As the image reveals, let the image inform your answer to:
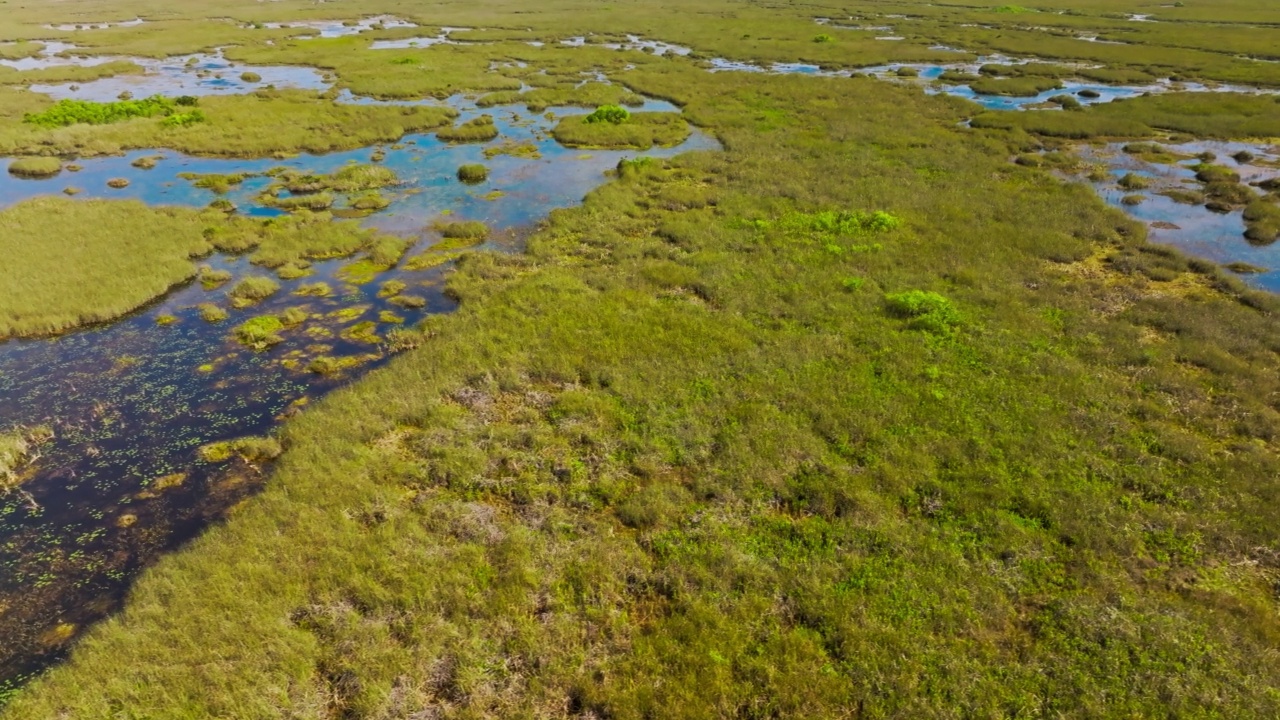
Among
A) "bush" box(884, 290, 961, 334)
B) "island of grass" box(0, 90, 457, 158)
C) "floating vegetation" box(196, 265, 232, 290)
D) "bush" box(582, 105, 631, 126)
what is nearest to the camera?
"bush" box(884, 290, 961, 334)

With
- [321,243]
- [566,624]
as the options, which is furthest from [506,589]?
[321,243]

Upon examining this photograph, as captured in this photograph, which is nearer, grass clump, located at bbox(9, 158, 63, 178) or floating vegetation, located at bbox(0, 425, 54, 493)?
floating vegetation, located at bbox(0, 425, 54, 493)

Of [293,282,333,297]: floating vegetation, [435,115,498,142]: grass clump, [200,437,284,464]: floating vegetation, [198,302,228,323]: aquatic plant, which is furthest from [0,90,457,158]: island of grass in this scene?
[200,437,284,464]: floating vegetation

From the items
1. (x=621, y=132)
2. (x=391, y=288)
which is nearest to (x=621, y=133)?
(x=621, y=132)

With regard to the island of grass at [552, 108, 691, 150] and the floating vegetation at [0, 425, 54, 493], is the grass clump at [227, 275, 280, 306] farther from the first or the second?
the island of grass at [552, 108, 691, 150]

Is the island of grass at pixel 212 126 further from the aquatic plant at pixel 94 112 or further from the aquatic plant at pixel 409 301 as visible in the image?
the aquatic plant at pixel 409 301

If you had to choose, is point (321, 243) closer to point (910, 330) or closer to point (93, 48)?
point (910, 330)

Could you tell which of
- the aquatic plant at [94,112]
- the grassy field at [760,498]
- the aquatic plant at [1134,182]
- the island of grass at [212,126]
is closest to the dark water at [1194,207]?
the aquatic plant at [1134,182]
